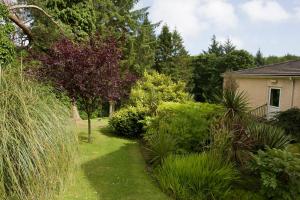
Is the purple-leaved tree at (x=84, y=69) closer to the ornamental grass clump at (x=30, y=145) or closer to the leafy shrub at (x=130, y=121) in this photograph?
the leafy shrub at (x=130, y=121)

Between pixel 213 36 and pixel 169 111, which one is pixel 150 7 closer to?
pixel 169 111

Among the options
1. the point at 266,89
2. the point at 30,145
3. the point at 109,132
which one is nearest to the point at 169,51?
the point at 266,89

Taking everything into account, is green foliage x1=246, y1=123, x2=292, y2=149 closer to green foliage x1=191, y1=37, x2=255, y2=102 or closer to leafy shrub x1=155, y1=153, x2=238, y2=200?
leafy shrub x1=155, y1=153, x2=238, y2=200

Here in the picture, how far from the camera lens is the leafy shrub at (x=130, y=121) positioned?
14.4 m

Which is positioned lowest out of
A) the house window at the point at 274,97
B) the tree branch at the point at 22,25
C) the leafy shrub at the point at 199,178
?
the leafy shrub at the point at 199,178

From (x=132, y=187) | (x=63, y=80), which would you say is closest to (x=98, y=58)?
(x=63, y=80)

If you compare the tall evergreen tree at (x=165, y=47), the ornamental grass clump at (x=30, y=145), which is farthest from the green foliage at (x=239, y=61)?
the ornamental grass clump at (x=30, y=145)

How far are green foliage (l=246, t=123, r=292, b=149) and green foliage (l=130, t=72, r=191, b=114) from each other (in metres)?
6.75

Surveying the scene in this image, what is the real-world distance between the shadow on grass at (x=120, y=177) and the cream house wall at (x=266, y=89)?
8885 mm

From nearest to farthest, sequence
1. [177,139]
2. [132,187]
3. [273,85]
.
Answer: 1. [132,187]
2. [177,139]
3. [273,85]

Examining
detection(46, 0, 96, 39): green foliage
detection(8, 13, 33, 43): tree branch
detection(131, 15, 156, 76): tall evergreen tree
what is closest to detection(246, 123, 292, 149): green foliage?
detection(46, 0, 96, 39): green foliage

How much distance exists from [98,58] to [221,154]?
6126 mm

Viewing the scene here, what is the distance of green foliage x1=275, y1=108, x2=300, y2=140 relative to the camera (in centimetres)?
1161

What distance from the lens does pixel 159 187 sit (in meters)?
7.73
